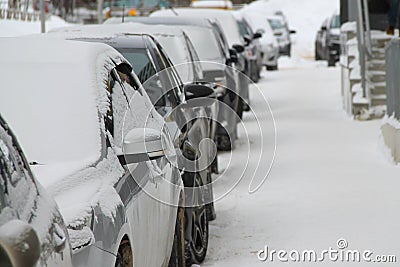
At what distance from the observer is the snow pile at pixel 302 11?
1962 inches

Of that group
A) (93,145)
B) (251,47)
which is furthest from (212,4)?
(93,145)

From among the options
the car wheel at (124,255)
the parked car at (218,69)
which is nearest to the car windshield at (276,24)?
the parked car at (218,69)

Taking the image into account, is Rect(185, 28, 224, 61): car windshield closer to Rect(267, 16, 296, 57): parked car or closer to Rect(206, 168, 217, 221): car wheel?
Rect(206, 168, 217, 221): car wheel

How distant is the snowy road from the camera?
7.77 m

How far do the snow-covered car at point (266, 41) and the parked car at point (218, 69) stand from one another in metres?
16.5

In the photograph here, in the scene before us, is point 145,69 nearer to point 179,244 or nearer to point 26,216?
point 179,244

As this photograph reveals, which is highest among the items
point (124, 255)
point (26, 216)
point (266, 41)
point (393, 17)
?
point (26, 216)

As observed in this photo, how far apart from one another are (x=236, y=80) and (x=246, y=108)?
15.2 ft

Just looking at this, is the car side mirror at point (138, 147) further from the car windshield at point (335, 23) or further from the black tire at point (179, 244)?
the car windshield at point (335, 23)

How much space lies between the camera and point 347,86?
18031 mm

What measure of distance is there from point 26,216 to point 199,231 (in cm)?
422

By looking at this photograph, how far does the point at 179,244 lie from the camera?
255 inches

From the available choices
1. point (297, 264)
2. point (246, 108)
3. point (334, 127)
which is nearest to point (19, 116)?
point (297, 264)

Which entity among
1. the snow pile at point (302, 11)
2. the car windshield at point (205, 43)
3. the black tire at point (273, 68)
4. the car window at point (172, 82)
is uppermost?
the car window at point (172, 82)
